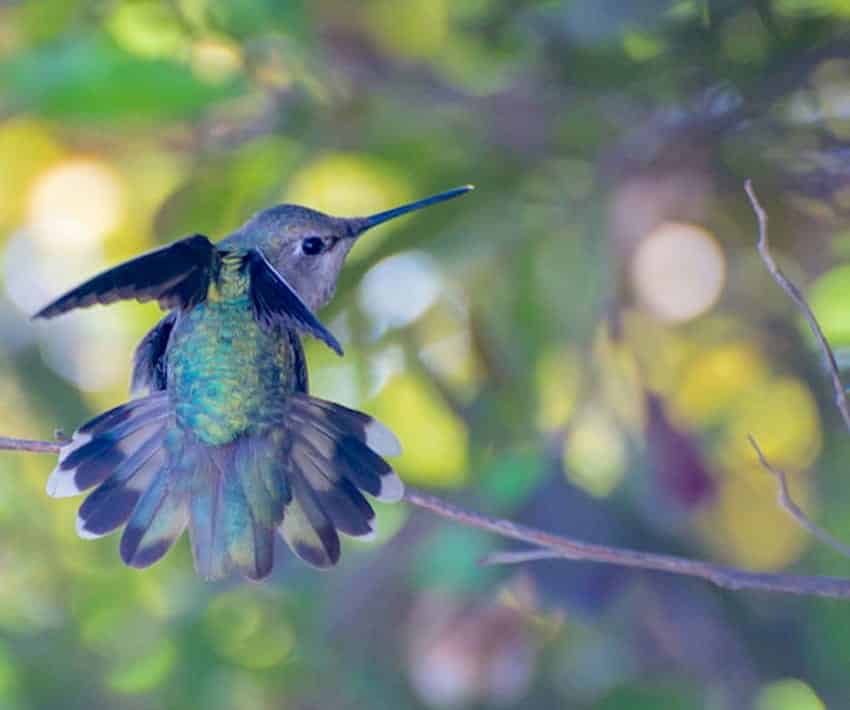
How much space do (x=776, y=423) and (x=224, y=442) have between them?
1.55 m

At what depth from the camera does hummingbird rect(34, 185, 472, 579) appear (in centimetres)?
221

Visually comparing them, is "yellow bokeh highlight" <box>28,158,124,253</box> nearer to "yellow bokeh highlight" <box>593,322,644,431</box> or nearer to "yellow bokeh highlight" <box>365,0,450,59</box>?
"yellow bokeh highlight" <box>365,0,450,59</box>

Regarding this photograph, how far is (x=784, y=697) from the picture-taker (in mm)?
3318

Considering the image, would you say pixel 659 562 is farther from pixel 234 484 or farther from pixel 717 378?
pixel 717 378

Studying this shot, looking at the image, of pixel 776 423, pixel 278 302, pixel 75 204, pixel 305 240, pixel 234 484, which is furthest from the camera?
pixel 75 204

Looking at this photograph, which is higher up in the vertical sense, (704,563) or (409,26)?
(704,563)

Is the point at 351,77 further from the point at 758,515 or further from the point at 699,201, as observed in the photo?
the point at 758,515

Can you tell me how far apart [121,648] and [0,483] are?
53 centimetres

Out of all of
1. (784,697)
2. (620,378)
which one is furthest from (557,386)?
(784,697)

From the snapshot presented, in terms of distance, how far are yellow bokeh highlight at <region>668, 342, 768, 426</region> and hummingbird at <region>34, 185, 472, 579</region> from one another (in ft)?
4.05

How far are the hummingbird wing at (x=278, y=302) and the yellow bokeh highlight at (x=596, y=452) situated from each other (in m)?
Answer: 1.02

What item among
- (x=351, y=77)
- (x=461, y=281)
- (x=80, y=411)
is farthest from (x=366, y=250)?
(x=80, y=411)

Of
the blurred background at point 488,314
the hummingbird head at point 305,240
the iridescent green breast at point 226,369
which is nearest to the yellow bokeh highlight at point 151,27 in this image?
the blurred background at point 488,314

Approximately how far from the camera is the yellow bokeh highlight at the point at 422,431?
348cm
